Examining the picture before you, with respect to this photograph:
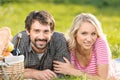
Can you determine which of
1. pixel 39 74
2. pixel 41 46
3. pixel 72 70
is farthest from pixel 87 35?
pixel 39 74

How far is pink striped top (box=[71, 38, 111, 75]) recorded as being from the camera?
6172mm

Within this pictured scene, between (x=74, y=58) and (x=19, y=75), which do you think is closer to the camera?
(x=19, y=75)

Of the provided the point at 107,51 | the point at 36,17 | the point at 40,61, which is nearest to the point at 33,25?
the point at 36,17

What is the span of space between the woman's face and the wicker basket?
0.92 m

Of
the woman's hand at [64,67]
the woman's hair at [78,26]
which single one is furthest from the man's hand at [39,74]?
the woman's hair at [78,26]

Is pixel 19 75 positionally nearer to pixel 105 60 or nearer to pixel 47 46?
pixel 47 46

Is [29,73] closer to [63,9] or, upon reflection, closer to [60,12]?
[60,12]

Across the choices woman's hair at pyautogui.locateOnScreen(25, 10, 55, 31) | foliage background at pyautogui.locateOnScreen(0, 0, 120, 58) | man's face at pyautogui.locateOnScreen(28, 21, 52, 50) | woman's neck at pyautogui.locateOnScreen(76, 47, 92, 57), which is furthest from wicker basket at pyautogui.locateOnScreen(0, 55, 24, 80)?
foliage background at pyautogui.locateOnScreen(0, 0, 120, 58)

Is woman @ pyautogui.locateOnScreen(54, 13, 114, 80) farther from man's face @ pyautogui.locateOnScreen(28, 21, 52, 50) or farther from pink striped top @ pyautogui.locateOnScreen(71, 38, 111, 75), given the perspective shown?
man's face @ pyautogui.locateOnScreen(28, 21, 52, 50)

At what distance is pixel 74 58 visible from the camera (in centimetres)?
641

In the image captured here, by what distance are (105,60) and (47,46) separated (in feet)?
2.27

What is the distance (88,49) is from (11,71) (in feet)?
3.73

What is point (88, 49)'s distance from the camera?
621 cm

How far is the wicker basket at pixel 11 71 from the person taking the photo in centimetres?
542
